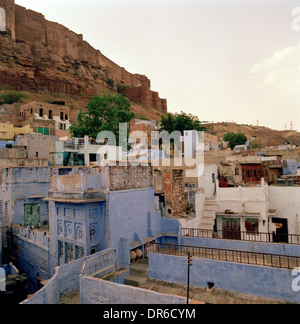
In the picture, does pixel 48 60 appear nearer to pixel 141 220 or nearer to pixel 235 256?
pixel 141 220

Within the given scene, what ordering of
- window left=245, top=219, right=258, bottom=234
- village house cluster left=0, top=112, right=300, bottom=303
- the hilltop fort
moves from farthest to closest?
the hilltop fort → window left=245, top=219, right=258, bottom=234 → village house cluster left=0, top=112, right=300, bottom=303

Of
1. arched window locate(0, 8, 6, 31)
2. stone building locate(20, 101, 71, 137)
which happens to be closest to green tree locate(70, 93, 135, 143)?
stone building locate(20, 101, 71, 137)

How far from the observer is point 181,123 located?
4228 cm

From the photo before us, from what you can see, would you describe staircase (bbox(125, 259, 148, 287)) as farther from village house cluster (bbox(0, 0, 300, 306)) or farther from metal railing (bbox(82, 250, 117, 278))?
metal railing (bbox(82, 250, 117, 278))

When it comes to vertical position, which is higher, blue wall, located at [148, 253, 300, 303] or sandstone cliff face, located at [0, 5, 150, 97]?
sandstone cliff face, located at [0, 5, 150, 97]

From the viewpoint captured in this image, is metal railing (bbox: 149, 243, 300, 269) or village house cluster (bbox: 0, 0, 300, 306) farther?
metal railing (bbox: 149, 243, 300, 269)

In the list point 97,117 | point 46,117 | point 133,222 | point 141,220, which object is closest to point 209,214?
point 141,220

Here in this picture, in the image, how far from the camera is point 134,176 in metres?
12.8

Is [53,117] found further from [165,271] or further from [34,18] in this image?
[34,18]

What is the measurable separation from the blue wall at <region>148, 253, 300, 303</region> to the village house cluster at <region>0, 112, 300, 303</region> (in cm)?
4

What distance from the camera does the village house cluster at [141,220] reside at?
9.45 m

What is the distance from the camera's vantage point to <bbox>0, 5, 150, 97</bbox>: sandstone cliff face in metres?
68.7

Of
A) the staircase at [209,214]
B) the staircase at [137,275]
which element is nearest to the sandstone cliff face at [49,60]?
the staircase at [209,214]

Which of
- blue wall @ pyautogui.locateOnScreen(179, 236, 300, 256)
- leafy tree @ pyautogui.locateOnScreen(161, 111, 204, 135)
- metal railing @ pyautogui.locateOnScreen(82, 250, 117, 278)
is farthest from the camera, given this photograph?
leafy tree @ pyautogui.locateOnScreen(161, 111, 204, 135)
